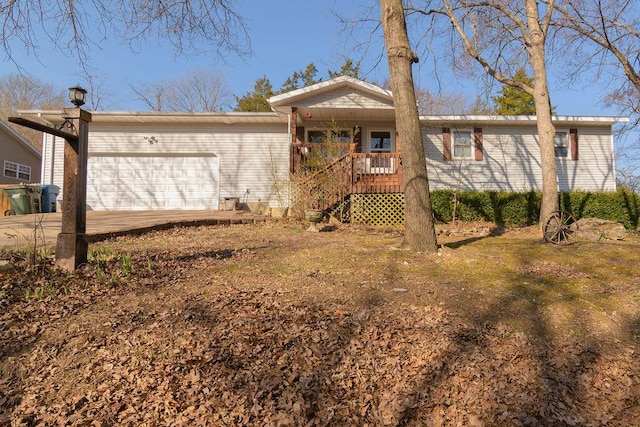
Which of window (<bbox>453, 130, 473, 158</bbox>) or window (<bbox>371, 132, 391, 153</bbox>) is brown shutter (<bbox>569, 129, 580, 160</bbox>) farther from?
window (<bbox>371, 132, 391, 153</bbox>)

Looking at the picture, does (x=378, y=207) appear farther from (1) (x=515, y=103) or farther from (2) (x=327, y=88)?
(1) (x=515, y=103)

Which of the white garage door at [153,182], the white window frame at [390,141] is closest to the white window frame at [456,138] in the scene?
the white window frame at [390,141]

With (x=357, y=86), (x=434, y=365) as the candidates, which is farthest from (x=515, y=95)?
(x=434, y=365)

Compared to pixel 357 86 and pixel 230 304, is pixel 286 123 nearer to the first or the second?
pixel 357 86

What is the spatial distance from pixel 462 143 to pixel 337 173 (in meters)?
6.08

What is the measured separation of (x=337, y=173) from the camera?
10805mm

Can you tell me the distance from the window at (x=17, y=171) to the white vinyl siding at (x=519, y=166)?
19641 mm

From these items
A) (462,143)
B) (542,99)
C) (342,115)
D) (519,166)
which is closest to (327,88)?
(342,115)

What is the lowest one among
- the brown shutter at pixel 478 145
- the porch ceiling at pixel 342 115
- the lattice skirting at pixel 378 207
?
the lattice skirting at pixel 378 207

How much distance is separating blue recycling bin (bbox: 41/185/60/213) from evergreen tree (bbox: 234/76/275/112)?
14.5m

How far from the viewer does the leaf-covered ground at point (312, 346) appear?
7.37ft

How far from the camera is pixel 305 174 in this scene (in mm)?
10672

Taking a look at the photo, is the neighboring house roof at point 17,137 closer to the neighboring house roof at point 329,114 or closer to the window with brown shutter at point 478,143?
the neighboring house roof at point 329,114

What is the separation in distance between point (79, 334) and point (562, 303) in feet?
14.1
